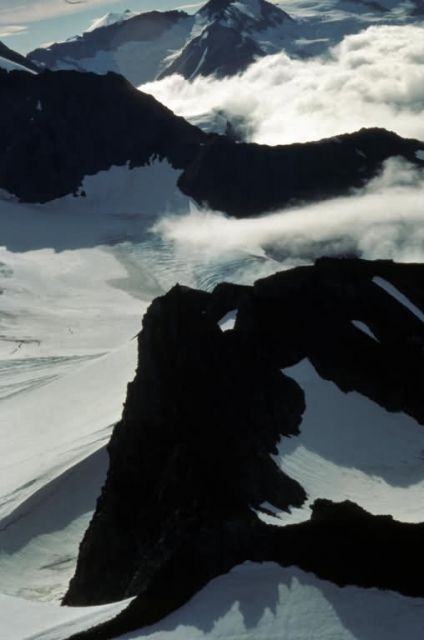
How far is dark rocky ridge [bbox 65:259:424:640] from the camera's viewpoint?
1390 inches

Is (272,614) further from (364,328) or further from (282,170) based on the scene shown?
(282,170)

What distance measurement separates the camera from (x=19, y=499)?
208ft

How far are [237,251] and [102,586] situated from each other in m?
129

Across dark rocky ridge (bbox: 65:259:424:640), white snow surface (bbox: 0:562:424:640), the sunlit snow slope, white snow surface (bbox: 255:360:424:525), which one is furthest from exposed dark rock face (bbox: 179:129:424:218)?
white snow surface (bbox: 0:562:424:640)

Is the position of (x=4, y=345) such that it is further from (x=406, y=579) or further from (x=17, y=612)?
(x=406, y=579)

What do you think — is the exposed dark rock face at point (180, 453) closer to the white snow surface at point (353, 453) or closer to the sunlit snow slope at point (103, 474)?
the white snow surface at point (353, 453)

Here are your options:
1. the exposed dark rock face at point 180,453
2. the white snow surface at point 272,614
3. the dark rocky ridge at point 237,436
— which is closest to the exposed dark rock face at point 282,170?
the dark rocky ridge at point 237,436

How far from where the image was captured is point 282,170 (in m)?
195

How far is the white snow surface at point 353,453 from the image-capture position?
46438 mm

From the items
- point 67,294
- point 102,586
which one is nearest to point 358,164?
point 67,294

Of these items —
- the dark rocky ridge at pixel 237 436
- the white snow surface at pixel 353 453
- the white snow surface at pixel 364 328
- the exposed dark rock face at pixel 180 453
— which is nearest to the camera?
the dark rocky ridge at pixel 237 436

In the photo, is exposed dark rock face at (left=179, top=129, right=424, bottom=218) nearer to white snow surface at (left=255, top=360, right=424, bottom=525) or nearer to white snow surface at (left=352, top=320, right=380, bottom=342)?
white snow surface at (left=352, top=320, right=380, bottom=342)

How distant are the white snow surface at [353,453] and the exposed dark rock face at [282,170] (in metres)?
138

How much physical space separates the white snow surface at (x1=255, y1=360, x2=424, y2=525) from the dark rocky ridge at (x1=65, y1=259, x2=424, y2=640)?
115 centimetres
